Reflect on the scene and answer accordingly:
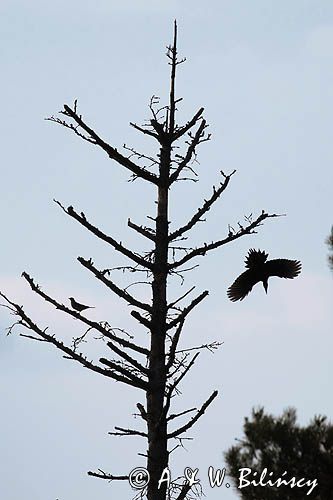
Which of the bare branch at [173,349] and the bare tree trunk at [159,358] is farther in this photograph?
the bare branch at [173,349]

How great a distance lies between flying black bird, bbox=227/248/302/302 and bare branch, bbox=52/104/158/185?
178cm

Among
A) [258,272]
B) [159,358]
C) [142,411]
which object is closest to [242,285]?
[258,272]

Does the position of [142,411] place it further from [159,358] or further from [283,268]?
[283,268]

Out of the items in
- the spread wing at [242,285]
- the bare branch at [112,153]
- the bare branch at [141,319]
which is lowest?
the bare branch at [141,319]

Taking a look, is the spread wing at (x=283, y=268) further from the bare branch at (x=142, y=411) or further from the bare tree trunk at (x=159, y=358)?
the bare branch at (x=142, y=411)

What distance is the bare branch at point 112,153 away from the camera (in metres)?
16.7

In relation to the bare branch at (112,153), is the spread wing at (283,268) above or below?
below

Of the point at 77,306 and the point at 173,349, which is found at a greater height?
the point at 77,306

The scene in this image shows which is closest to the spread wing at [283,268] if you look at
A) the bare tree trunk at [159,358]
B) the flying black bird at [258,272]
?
the flying black bird at [258,272]

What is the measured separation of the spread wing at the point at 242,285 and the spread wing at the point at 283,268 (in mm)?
206

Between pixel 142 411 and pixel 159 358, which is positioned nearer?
pixel 142 411

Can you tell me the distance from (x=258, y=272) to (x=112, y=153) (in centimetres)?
249

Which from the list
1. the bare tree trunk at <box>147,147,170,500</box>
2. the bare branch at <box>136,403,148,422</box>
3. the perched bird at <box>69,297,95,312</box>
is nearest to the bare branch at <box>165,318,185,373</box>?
the bare tree trunk at <box>147,147,170,500</box>

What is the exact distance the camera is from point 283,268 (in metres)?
16.3
